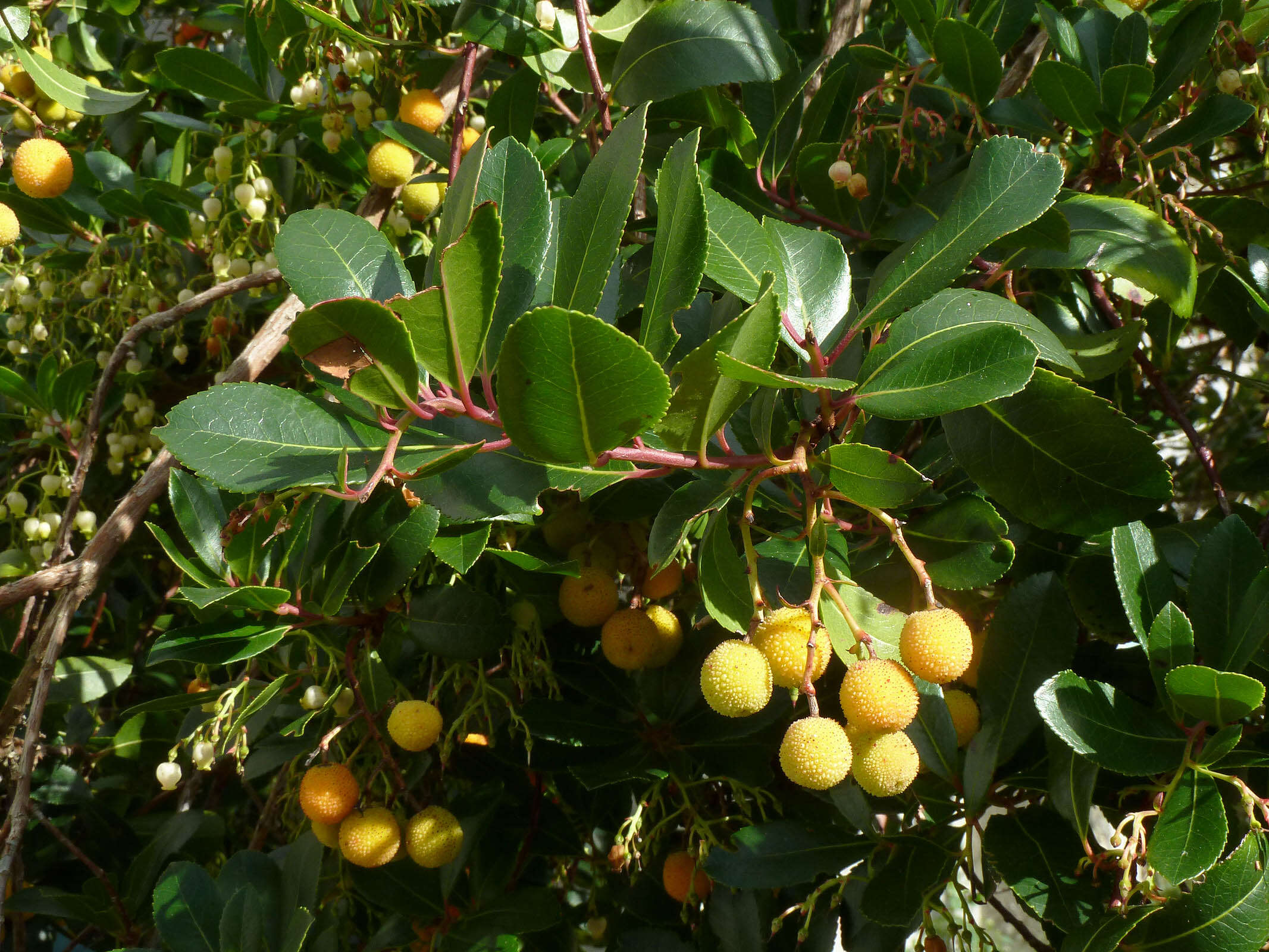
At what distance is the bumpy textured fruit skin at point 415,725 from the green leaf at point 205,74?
1.11 meters

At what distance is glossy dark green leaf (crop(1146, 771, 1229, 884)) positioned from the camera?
3.19 feet

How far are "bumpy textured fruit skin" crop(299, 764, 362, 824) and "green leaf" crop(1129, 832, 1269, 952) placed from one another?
970mm

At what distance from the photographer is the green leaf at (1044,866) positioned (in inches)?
44.4

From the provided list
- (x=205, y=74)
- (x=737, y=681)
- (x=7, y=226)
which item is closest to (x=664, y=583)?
(x=737, y=681)

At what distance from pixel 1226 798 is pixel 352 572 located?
1.06 meters

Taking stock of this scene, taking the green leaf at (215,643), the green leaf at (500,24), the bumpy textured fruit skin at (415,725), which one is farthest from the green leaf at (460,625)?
the green leaf at (500,24)

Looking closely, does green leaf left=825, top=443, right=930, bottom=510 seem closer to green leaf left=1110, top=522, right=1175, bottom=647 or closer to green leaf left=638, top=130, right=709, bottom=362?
green leaf left=638, top=130, right=709, bottom=362

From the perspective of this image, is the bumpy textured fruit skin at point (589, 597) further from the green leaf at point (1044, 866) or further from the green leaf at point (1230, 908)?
the green leaf at point (1230, 908)

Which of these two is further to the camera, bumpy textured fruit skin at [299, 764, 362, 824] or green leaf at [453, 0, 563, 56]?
green leaf at [453, 0, 563, 56]

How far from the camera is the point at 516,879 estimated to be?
5.24 ft

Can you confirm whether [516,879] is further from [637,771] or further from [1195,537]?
[1195,537]

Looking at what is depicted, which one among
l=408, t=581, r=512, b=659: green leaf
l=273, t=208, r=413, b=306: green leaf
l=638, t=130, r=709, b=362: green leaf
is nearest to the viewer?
l=638, t=130, r=709, b=362: green leaf

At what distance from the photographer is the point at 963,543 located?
1.04 metres

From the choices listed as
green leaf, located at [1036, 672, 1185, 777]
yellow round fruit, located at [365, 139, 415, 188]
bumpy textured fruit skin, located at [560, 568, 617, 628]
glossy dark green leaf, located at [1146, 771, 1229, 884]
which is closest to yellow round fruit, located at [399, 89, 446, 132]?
yellow round fruit, located at [365, 139, 415, 188]
